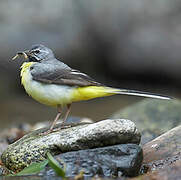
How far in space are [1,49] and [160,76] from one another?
20.1ft

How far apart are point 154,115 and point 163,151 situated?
3.66 m

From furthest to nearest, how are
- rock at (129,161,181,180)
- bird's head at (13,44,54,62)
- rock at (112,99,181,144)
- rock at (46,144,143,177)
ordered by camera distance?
rock at (112,99,181,144) → bird's head at (13,44,54,62) → rock at (46,144,143,177) → rock at (129,161,181,180)

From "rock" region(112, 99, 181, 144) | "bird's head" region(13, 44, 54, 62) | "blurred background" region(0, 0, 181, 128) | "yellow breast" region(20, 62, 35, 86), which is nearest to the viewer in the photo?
"yellow breast" region(20, 62, 35, 86)

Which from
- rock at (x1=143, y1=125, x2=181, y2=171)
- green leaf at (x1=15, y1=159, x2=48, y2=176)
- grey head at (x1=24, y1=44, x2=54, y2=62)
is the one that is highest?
grey head at (x1=24, y1=44, x2=54, y2=62)

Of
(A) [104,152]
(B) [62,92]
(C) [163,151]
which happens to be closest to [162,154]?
(C) [163,151]

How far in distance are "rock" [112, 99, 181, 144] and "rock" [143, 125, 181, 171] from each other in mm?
2361

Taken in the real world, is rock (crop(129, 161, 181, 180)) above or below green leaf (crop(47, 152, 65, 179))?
below

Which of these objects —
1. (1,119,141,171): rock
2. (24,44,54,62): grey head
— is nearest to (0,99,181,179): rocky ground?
(1,119,141,171): rock

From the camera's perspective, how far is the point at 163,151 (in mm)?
6258

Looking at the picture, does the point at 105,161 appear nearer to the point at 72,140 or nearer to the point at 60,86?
the point at 72,140

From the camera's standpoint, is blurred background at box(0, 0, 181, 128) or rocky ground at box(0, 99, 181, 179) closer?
rocky ground at box(0, 99, 181, 179)

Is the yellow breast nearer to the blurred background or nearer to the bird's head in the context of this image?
the bird's head

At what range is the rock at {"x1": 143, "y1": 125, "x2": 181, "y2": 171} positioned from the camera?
19.5 feet

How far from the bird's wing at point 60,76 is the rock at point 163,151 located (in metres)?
1.21
